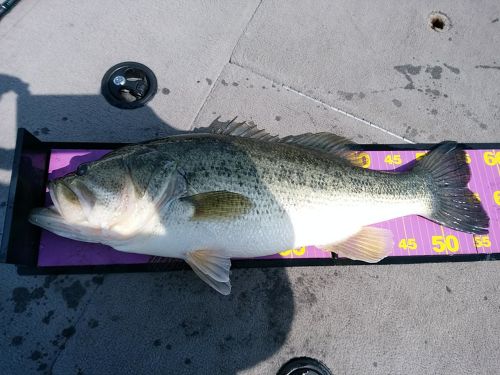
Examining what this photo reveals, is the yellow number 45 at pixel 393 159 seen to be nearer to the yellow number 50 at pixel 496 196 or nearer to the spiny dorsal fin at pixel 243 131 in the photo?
the yellow number 50 at pixel 496 196

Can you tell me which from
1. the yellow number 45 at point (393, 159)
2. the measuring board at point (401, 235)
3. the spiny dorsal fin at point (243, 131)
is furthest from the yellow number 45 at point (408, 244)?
the spiny dorsal fin at point (243, 131)

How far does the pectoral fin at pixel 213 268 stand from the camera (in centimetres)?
174

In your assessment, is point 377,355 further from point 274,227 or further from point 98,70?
point 98,70

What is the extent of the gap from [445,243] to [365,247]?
0.64m

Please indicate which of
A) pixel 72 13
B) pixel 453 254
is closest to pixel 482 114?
pixel 453 254

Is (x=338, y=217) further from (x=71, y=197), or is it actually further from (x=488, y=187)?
(x=71, y=197)

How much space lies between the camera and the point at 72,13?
257cm

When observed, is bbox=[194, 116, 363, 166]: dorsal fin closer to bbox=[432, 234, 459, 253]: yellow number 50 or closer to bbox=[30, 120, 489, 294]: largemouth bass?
bbox=[30, 120, 489, 294]: largemouth bass

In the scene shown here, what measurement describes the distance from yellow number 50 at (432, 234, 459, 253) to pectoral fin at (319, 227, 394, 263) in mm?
414

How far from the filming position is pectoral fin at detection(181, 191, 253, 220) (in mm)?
1707

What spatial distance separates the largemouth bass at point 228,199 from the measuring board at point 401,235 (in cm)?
20

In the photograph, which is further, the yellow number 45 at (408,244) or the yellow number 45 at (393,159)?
the yellow number 45 at (393,159)

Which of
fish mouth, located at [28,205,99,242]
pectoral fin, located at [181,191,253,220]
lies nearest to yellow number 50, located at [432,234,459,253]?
pectoral fin, located at [181,191,253,220]

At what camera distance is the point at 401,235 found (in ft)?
7.36
